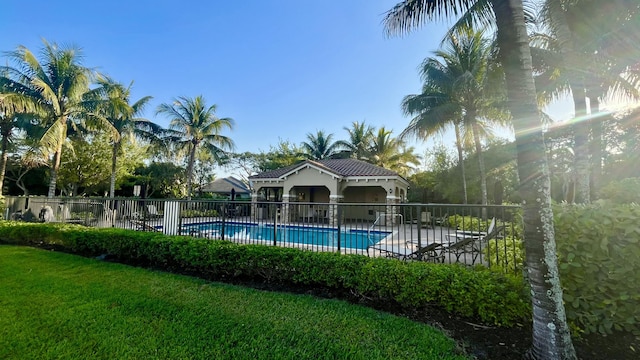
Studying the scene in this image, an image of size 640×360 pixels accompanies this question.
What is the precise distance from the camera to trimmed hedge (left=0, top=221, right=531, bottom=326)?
3.82 metres

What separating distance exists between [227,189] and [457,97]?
26019 mm

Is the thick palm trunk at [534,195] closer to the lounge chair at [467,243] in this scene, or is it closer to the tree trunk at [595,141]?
the lounge chair at [467,243]

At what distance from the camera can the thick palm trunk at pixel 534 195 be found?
283 centimetres

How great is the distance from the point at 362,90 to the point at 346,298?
1359 cm

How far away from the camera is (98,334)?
136 inches

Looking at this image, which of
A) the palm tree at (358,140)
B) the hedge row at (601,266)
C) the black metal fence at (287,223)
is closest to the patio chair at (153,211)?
the black metal fence at (287,223)

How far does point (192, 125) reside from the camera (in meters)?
23.8

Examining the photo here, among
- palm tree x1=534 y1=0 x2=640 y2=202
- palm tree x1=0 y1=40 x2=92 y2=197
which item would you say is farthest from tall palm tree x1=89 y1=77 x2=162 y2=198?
palm tree x1=534 y1=0 x2=640 y2=202

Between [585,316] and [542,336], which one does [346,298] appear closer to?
[542,336]

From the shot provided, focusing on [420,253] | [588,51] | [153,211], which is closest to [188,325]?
[420,253]

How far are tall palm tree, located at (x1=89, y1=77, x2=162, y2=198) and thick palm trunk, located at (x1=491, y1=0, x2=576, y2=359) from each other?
2067 cm

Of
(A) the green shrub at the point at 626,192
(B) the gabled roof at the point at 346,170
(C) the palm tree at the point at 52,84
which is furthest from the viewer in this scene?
(B) the gabled roof at the point at 346,170

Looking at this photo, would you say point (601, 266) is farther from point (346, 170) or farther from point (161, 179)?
point (161, 179)

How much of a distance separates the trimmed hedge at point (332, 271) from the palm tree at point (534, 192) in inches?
33.3
